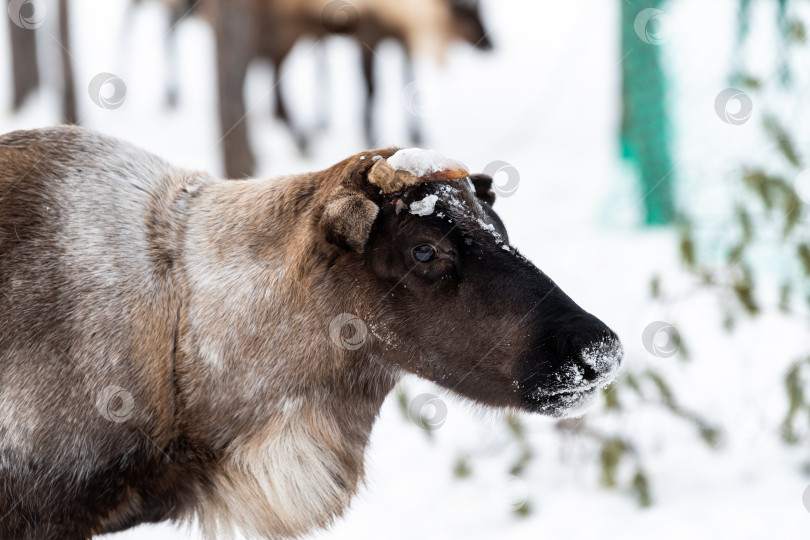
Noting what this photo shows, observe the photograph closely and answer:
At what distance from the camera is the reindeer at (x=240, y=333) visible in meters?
2.45

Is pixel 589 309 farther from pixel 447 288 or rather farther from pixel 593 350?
pixel 593 350

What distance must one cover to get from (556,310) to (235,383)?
0.89 m

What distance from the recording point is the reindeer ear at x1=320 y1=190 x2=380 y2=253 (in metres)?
2.49

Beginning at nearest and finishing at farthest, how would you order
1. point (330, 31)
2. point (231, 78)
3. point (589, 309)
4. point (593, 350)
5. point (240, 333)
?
point (593, 350)
point (240, 333)
point (589, 309)
point (231, 78)
point (330, 31)

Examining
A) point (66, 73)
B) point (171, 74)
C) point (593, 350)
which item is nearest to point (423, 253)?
point (593, 350)

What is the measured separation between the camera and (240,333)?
2.62 meters

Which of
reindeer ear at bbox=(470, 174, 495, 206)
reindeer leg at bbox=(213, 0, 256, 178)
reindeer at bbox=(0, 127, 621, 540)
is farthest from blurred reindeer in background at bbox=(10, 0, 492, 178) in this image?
reindeer ear at bbox=(470, 174, 495, 206)

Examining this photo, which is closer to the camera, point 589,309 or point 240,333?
point 240,333

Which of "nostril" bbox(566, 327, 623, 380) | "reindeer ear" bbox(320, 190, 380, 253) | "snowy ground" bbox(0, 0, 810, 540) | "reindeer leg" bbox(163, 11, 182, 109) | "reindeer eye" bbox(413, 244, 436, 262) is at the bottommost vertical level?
"snowy ground" bbox(0, 0, 810, 540)

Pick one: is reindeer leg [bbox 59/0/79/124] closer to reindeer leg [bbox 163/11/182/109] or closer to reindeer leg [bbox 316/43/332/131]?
reindeer leg [bbox 163/11/182/109]

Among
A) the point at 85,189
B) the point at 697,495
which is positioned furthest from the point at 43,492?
the point at 697,495

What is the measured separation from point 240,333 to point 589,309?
315 cm

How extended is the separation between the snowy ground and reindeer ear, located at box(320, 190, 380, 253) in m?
0.55

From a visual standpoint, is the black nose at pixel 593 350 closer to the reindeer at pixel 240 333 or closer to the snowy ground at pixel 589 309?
the reindeer at pixel 240 333
